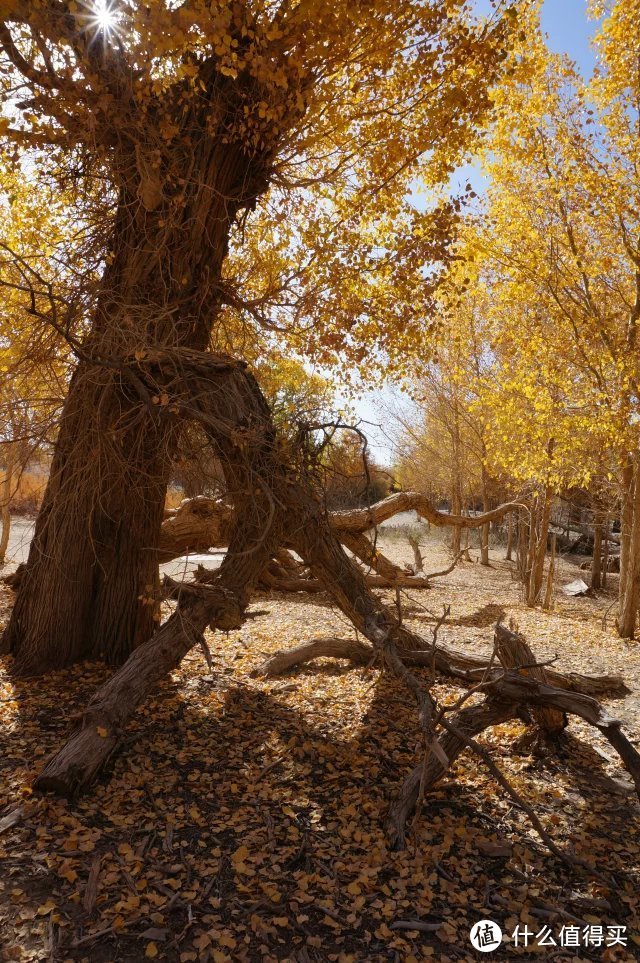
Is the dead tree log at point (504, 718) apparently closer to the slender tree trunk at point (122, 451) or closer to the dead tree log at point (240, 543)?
the dead tree log at point (240, 543)

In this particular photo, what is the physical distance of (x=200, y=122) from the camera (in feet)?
16.6

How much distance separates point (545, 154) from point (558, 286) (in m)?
1.75

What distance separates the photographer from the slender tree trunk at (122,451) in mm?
4945

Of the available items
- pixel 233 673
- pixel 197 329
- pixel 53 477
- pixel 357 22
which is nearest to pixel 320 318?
pixel 197 329

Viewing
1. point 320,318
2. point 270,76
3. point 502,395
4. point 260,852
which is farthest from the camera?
point 502,395

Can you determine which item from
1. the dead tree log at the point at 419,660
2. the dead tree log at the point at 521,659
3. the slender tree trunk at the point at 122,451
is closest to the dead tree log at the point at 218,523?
the dead tree log at the point at 419,660

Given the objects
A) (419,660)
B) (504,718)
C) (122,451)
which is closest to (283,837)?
(504,718)

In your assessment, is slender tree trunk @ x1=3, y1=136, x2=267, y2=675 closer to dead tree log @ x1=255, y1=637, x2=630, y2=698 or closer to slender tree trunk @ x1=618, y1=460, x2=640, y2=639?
dead tree log @ x1=255, y1=637, x2=630, y2=698

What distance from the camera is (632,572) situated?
924cm

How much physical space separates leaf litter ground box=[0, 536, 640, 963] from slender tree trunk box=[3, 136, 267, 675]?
0.46 meters

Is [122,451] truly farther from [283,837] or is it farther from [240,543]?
[283,837]

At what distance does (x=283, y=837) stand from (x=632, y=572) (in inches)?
296

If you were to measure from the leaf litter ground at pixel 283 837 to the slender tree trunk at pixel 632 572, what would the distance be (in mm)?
4175

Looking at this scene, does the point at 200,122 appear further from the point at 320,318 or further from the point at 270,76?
the point at 320,318
